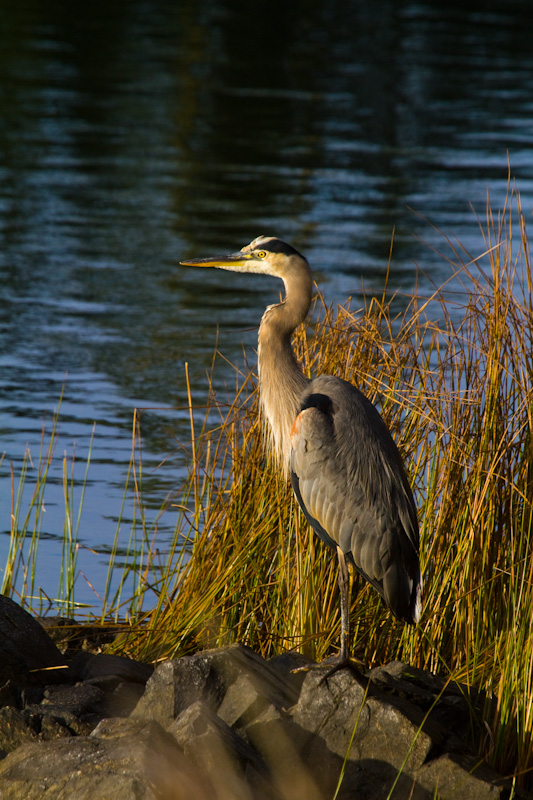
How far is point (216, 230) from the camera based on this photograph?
11844mm

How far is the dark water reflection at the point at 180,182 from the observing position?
25.7ft

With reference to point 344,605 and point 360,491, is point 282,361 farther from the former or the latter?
point 344,605

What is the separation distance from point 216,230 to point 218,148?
4.40 meters

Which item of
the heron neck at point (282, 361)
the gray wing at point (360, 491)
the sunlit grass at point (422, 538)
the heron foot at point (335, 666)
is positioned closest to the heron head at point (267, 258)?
the heron neck at point (282, 361)

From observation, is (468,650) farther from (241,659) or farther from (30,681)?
(30,681)

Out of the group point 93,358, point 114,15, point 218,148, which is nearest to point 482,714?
point 93,358

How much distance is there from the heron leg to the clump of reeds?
0.20 metres

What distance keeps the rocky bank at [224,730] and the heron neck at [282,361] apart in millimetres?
856

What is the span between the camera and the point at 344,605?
12.2ft

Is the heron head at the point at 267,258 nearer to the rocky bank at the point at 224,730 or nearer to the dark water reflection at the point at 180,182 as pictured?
the dark water reflection at the point at 180,182

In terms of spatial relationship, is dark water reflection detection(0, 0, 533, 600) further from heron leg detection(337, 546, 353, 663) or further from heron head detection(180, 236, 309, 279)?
heron leg detection(337, 546, 353, 663)

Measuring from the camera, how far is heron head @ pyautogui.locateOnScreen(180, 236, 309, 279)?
4191 mm

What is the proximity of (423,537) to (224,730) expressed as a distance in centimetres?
137

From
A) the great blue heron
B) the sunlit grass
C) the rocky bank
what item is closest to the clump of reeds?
the sunlit grass
